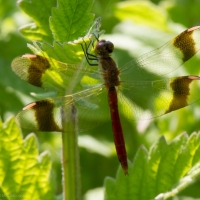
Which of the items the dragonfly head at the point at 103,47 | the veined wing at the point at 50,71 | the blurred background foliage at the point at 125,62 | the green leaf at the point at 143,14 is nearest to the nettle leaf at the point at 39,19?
the veined wing at the point at 50,71

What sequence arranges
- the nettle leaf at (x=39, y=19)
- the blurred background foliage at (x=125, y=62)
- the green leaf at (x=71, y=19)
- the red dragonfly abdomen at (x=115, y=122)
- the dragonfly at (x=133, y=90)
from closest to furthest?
1. the green leaf at (x=71, y=19)
2. the nettle leaf at (x=39, y=19)
3. the dragonfly at (x=133, y=90)
4. the red dragonfly abdomen at (x=115, y=122)
5. the blurred background foliage at (x=125, y=62)

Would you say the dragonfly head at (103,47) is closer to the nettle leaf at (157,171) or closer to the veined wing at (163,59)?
the veined wing at (163,59)

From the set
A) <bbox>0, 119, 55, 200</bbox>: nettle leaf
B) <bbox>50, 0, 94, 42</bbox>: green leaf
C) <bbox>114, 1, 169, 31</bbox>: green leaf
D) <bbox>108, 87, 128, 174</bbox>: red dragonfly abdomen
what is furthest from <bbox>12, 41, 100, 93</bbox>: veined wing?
<bbox>114, 1, 169, 31</bbox>: green leaf

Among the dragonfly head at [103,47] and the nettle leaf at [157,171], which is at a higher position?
the dragonfly head at [103,47]

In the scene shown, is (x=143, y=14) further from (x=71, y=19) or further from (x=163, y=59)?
(x=71, y=19)

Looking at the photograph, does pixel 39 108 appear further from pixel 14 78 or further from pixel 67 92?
pixel 14 78

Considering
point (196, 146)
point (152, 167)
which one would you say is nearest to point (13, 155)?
point (152, 167)

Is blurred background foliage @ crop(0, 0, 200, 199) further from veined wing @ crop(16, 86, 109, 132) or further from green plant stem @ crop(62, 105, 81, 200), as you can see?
green plant stem @ crop(62, 105, 81, 200)
